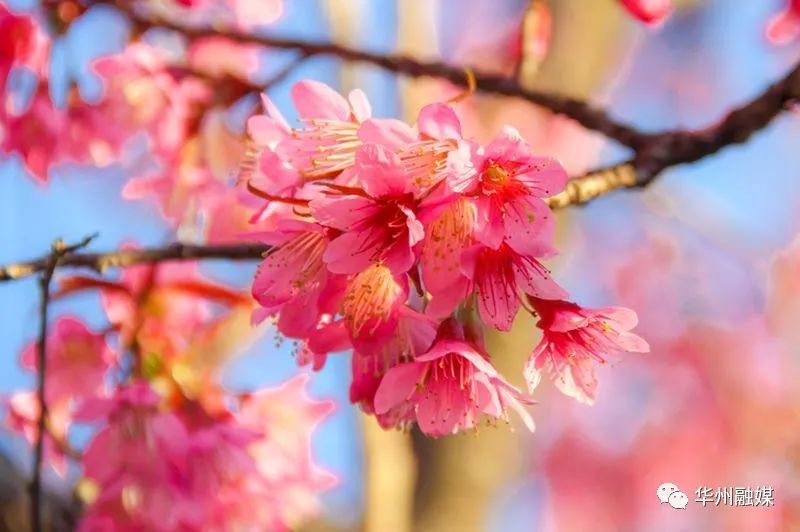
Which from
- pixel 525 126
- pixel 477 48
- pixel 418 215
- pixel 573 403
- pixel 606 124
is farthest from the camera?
pixel 477 48

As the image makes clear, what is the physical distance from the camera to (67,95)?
1.02 metres

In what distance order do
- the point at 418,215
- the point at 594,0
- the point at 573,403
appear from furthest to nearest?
the point at 573,403
the point at 594,0
the point at 418,215

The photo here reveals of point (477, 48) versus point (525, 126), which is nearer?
point (525, 126)

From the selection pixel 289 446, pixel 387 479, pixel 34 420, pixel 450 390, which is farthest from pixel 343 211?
pixel 387 479

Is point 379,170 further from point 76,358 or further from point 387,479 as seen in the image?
point 387,479

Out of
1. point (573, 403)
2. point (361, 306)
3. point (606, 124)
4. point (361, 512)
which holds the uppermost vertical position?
point (573, 403)

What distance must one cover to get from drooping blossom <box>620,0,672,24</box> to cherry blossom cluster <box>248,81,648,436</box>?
33 centimetres

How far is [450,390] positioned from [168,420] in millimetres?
363

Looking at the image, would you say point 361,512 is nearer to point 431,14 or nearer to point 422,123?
point 431,14

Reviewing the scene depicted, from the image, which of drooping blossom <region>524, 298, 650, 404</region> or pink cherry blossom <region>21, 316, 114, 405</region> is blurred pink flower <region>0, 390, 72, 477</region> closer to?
pink cherry blossom <region>21, 316, 114, 405</region>

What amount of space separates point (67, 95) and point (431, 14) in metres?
0.88

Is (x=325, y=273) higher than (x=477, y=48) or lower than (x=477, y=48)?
lower

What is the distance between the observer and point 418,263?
465 millimetres

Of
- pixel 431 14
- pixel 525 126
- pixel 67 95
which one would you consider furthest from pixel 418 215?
pixel 525 126
